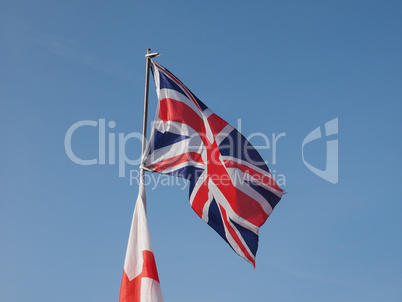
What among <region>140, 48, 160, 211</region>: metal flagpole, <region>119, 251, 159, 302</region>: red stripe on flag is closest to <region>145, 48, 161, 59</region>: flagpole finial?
<region>140, 48, 160, 211</region>: metal flagpole

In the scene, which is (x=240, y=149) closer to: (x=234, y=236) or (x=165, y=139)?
(x=165, y=139)

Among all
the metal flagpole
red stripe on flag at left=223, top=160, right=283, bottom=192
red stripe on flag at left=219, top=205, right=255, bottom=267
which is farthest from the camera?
red stripe on flag at left=223, top=160, right=283, bottom=192

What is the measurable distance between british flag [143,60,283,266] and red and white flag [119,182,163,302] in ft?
6.62

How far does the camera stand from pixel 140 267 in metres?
20.0

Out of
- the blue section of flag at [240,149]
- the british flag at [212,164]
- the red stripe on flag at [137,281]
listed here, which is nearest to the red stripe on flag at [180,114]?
the british flag at [212,164]

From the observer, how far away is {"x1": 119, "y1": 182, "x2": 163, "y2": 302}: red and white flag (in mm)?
19578

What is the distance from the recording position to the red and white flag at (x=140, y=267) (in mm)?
19578

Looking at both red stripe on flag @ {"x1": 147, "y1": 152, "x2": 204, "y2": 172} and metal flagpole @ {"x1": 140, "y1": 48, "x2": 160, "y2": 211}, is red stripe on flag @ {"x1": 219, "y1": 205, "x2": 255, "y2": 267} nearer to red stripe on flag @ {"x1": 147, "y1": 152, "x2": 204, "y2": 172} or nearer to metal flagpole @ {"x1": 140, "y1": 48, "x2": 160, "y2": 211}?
red stripe on flag @ {"x1": 147, "y1": 152, "x2": 204, "y2": 172}

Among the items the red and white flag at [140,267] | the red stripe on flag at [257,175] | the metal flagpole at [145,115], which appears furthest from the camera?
the red stripe on flag at [257,175]

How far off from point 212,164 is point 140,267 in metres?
5.10

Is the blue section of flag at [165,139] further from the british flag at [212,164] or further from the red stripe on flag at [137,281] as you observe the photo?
the red stripe on flag at [137,281]

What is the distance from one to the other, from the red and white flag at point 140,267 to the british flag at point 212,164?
79.5 inches

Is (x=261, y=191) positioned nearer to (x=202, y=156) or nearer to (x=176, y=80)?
(x=202, y=156)

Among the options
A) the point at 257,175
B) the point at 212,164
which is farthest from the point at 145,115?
the point at 257,175
